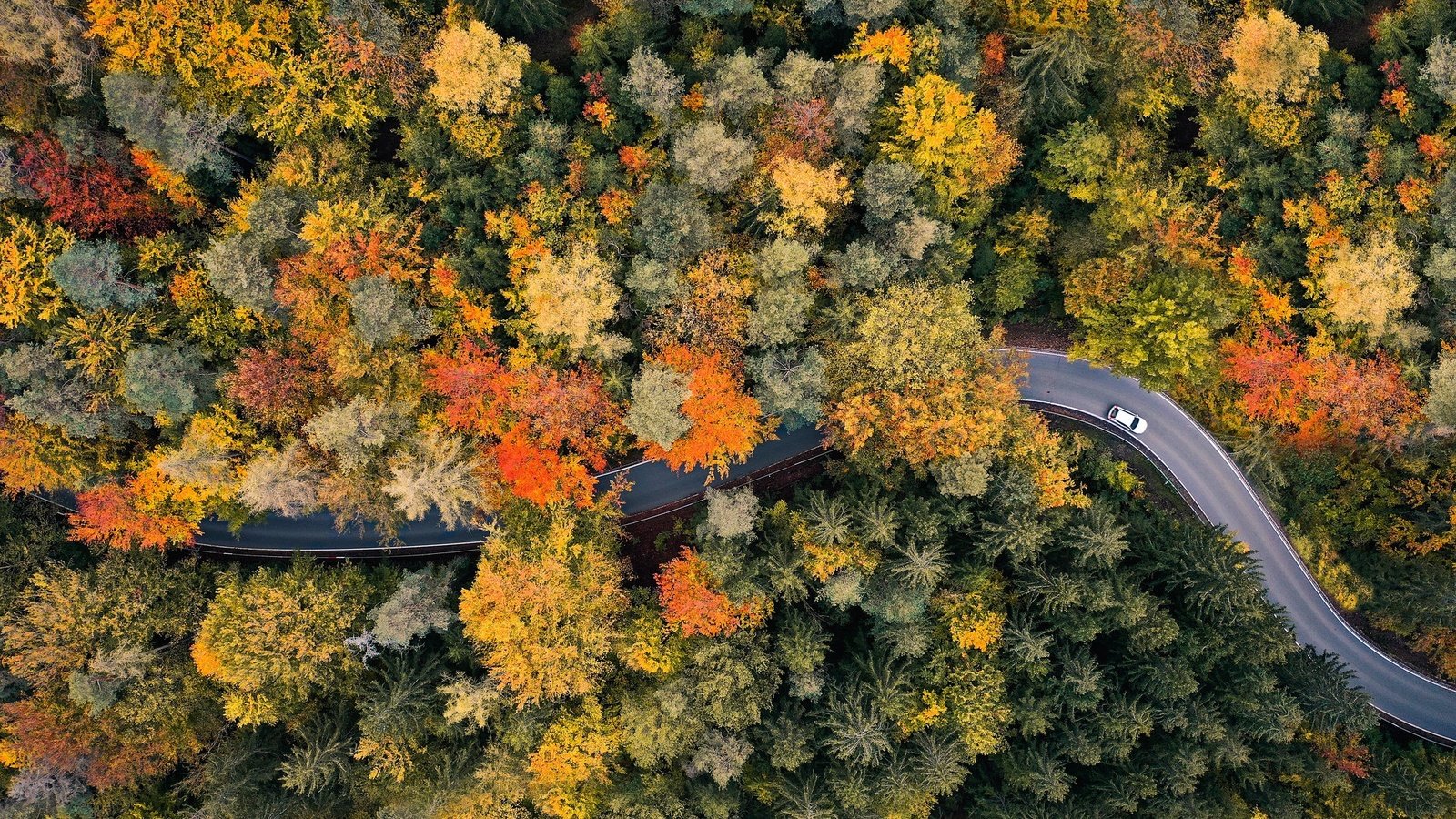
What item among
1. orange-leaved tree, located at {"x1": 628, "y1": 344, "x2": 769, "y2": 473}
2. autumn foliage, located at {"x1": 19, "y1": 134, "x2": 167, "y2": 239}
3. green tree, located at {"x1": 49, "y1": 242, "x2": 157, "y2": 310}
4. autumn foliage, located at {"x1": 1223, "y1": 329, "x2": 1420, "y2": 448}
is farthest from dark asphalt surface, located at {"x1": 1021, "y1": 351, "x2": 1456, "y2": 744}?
autumn foliage, located at {"x1": 19, "y1": 134, "x2": 167, "y2": 239}

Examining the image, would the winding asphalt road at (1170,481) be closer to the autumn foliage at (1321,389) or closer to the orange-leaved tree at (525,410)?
the autumn foliage at (1321,389)

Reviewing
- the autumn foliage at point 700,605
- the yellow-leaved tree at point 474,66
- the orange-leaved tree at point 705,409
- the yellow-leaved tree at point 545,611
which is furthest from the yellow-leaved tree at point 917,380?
the yellow-leaved tree at point 474,66

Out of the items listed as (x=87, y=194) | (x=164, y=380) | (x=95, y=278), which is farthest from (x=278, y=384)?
(x=87, y=194)

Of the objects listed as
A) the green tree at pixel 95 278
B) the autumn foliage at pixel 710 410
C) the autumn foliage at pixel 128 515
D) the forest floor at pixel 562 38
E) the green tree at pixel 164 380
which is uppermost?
the forest floor at pixel 562 38

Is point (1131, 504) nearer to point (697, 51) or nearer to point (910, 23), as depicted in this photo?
point (910, 23)

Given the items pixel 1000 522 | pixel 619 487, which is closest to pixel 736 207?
pixel 619 487

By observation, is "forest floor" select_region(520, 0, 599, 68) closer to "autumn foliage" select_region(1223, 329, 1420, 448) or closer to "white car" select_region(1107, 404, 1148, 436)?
"white car" select_region(1107, 404, 1148, 436)
